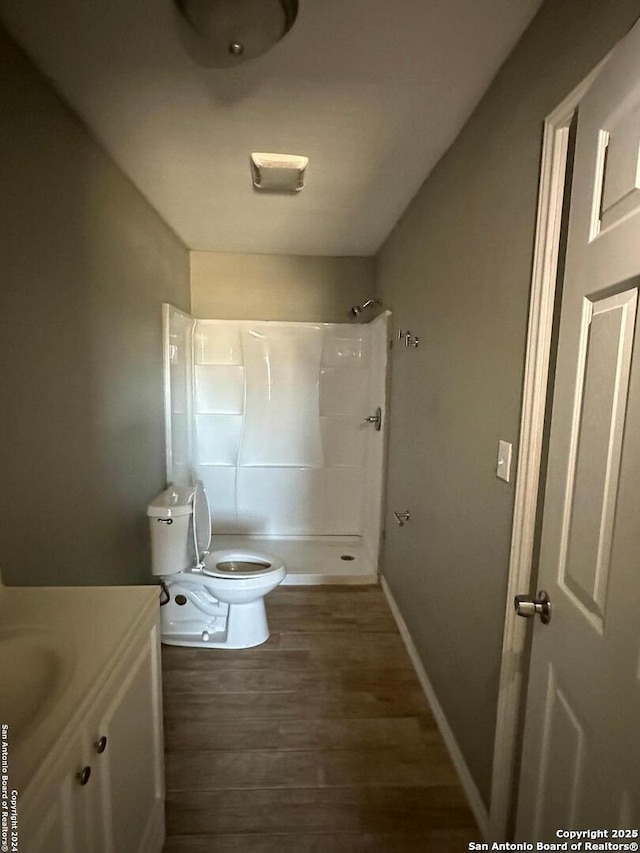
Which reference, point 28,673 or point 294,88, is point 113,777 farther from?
point 294,88

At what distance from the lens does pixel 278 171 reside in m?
1.94

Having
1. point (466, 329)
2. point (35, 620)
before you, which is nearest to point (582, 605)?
point (466, 329)

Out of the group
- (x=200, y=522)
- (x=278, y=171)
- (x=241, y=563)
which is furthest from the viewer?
(x=241, y=563)

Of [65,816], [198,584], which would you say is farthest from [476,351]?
[198,584]

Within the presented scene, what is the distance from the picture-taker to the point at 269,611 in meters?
2.65

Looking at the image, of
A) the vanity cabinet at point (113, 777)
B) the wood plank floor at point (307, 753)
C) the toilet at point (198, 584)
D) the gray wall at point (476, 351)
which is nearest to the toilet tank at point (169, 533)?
the toilet at point (198, 584)

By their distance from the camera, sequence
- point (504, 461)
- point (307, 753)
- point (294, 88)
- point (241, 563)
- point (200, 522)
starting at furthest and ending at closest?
point (241, 563), point (200, 522), point (307, 753), point (294, 88), point (504, 461)

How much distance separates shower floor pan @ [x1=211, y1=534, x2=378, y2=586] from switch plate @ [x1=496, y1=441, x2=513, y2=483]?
6.43ft

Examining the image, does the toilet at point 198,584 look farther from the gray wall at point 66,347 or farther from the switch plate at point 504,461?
the switch plate at point 504,461

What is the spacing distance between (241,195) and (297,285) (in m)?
1.19

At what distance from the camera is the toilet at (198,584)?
2.17m

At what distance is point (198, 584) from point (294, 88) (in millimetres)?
2179

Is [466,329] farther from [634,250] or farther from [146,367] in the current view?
[146,367]

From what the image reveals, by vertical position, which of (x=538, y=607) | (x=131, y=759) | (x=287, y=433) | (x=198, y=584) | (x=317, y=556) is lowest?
(x=317, y=556)
